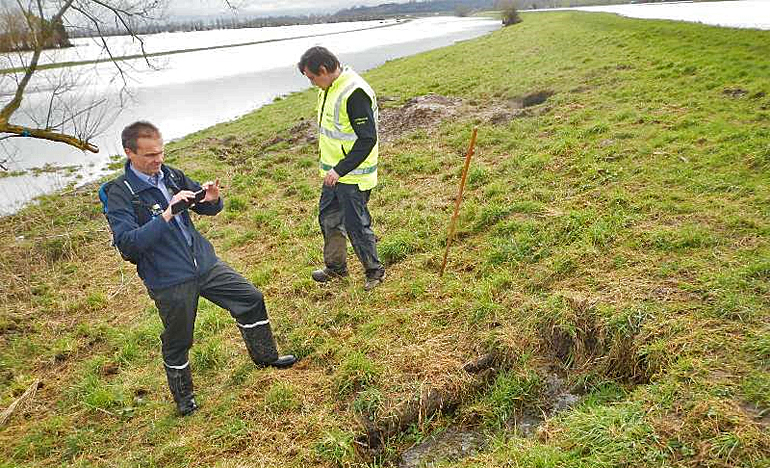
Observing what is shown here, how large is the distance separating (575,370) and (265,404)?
2.95 meters

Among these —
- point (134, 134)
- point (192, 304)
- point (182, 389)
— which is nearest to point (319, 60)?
point (134, 134)

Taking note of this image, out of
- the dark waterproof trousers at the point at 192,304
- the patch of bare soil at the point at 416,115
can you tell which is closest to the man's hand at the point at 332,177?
the dark waterproof trousers at the point at 192,304

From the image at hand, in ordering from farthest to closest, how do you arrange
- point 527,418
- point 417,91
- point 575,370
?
point 417,91, point 575,370, point 527,418

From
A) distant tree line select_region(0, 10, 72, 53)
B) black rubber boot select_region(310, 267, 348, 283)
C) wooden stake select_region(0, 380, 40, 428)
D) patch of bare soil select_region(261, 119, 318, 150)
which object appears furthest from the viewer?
patch of bare soil select_region(261, 119, 318, 150)

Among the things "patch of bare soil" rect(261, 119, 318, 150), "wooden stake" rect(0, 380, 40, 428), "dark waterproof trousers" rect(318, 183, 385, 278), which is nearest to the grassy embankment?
"wooden stake" rect(0, 380, 40, 428)

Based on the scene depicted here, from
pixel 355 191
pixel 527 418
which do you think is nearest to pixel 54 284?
pixel 355 191

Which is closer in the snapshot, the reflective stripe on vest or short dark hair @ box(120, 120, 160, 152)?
short dark hair @ box(120, 120, 160, 152)

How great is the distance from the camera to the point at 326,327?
5.59m

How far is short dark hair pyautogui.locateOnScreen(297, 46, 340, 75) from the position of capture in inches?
193

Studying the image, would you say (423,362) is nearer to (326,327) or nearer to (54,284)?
(326,327)

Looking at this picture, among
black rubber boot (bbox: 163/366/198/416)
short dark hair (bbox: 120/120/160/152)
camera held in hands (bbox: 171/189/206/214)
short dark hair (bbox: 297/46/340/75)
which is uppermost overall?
short dark hair (bbox: 297/46/340/75)

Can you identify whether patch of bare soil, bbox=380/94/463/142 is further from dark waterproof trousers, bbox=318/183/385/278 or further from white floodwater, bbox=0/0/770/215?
dark waterproof trousers, bbox=318/183/385/278

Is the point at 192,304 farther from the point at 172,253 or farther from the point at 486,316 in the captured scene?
the point at 486,316

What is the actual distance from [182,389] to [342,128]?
3.20 metres
